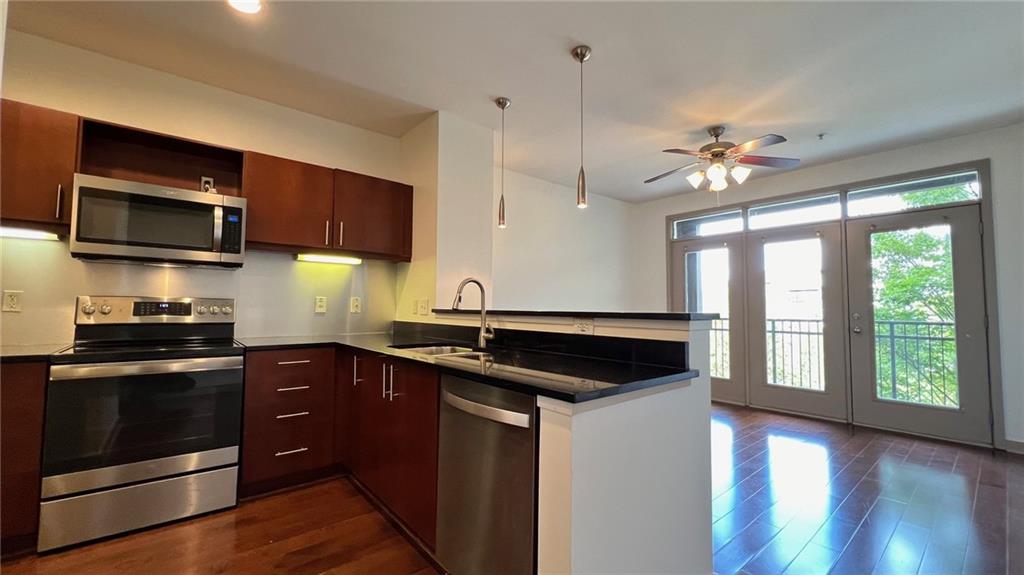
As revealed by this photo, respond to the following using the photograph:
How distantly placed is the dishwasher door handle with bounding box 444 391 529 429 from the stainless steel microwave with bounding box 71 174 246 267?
1768mm

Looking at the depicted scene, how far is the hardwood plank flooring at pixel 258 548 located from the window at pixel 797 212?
4.82 m

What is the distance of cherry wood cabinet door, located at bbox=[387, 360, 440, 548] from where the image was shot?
180cm

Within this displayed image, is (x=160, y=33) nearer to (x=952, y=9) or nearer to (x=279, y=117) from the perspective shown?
(x=279, y=117)

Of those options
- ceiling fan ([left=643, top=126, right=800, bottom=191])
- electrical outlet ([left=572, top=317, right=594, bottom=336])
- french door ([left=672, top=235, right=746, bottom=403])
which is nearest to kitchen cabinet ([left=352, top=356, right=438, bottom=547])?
electrical outlet ([left=572, top=317, right=594, bottom=336])

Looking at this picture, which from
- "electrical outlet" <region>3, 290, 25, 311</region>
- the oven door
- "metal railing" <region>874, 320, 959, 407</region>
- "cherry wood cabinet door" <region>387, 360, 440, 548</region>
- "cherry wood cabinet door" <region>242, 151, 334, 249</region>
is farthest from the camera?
"metal railing" <region>874, 320, 959, 407</region>

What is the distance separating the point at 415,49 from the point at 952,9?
9.01ft

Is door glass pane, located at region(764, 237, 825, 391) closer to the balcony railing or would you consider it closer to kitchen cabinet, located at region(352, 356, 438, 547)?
the balcony railing

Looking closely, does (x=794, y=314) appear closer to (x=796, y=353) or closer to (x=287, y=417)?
(x=796, y=353)

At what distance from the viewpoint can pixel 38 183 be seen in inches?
81.3

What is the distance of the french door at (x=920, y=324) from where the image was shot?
348 cm

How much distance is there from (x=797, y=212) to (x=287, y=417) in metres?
5.21

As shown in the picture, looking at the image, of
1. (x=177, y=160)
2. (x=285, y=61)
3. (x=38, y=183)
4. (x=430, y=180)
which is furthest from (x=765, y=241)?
(x=38, y=183)

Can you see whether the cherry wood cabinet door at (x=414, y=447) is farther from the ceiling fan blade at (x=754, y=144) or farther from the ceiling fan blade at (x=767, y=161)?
the ceiling fan blade at (x=767, y=161)

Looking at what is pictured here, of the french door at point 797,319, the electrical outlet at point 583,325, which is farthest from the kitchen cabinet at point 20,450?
the french door at point 797,319
